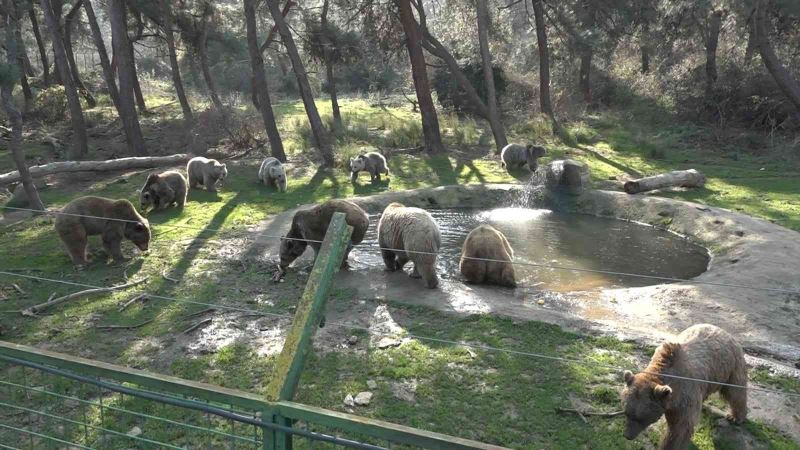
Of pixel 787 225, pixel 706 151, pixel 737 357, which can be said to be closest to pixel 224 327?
pixel 737 357

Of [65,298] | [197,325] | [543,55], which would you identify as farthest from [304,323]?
[543,55]

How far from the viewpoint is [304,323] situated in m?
2.65

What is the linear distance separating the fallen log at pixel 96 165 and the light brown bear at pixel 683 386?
43.8 ft

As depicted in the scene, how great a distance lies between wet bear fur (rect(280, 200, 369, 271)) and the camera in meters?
9.12

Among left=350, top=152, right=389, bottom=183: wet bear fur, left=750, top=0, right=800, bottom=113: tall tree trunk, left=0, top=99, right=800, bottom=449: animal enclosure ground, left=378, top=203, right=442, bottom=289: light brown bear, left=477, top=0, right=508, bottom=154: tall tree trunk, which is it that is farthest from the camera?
left=477, top=0, right=508, bottom=154: tall tree trunk

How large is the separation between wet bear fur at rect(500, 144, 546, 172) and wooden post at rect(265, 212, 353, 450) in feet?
51.1

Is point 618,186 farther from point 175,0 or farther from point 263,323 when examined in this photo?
point 175,0

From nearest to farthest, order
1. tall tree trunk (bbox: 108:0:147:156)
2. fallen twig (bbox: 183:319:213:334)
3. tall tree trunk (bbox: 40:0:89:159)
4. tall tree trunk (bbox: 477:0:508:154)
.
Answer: fallen twig (bbox: 183:319:213:334)
tall tree trunk (bbox: 40:0:89:159)
tall tree trunk (bbox: 108:0:147:156)
tall tree trunk (bbox: 477:0:508:154)

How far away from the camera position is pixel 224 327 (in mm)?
7062

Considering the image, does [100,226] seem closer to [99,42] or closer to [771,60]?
[99,42]

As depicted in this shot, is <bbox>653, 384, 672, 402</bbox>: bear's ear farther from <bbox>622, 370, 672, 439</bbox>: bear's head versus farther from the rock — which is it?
the rock

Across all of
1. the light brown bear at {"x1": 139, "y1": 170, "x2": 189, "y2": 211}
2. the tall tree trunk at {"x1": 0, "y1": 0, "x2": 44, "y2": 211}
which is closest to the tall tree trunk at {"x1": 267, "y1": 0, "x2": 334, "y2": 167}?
the light brown bear at {"x1": 139, "y1": 170, "x2": 189, "y2": 211}

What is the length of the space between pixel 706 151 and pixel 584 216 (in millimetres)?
9413

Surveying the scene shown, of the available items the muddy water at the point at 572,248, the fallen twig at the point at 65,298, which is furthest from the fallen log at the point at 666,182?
the fallen twig at the point at 65,298
